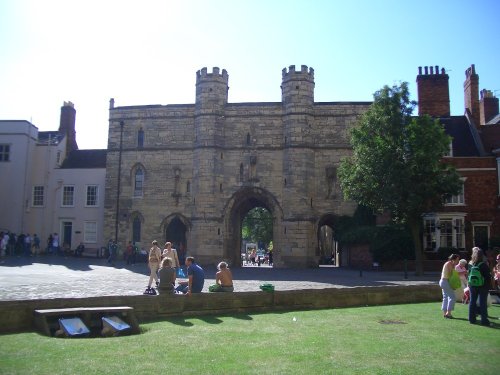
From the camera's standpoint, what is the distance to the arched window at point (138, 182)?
125 ft

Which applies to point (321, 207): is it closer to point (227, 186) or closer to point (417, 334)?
point (227, 186)

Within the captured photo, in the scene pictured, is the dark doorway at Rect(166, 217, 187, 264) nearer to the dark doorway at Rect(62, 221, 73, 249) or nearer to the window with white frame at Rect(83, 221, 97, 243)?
the window with white frame at Rect(83, 221, 97, 243)

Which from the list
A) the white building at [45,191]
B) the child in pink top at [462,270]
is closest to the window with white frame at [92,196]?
the white building at [45,191]

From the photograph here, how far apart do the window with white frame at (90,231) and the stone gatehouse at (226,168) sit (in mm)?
2581

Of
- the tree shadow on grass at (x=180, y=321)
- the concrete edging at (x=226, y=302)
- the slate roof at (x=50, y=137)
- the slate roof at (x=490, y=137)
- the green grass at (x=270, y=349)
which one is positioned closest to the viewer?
the green grass at (x=270, y=349)

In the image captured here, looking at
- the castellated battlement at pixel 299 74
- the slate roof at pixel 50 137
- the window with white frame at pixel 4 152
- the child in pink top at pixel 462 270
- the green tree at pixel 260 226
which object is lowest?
the child in pink top at pixel 462 270

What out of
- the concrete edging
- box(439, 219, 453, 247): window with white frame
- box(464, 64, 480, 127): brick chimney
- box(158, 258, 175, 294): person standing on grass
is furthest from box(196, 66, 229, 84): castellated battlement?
box(158, 258, 175, 294): person standing on grass

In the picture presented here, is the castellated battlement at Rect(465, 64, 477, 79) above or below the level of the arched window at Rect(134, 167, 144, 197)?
above

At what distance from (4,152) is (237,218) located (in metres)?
19.7

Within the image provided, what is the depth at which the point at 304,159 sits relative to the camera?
35469 mm

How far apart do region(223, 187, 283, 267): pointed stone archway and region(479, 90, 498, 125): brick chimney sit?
18.1 metres

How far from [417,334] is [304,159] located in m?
26.0

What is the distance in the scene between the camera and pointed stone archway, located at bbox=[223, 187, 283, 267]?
35.4 metres

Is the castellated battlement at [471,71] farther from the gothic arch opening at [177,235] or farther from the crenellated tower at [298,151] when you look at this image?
the gothic arch opening at [177,235]
